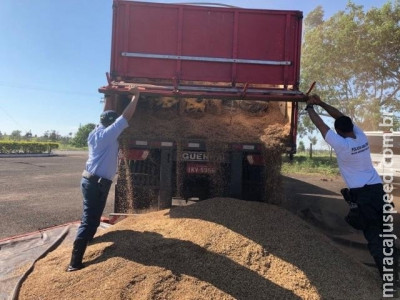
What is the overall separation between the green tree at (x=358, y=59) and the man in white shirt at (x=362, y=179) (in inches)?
570

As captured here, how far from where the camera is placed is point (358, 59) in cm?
1714

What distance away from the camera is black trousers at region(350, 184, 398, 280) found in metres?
3.46

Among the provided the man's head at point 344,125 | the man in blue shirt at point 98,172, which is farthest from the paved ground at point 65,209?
the man in blue shirt at point 98,172

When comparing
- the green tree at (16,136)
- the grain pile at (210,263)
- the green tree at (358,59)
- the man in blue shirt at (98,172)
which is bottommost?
the grain pile at (210,263)

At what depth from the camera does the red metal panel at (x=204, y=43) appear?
4.86 metres

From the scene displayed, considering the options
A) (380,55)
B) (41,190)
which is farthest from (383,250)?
(380,55)

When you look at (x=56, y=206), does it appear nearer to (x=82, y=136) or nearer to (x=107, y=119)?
(x=107, y=119)

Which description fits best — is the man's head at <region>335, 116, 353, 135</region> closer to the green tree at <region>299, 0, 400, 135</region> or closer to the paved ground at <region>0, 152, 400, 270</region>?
the paved ground at <region>0, 152, 400, 270</region>

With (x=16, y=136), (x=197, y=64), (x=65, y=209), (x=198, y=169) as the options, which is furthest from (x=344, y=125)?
(x=16, y=136)

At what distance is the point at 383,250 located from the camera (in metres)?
3.49

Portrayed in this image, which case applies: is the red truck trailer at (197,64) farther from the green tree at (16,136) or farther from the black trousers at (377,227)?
the green tree at (16,136)

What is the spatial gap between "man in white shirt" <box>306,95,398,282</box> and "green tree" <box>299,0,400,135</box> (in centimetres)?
1449

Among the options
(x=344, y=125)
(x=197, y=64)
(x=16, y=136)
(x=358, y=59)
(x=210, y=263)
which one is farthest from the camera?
(x=16, y=136)

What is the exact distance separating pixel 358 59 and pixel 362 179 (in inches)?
610
